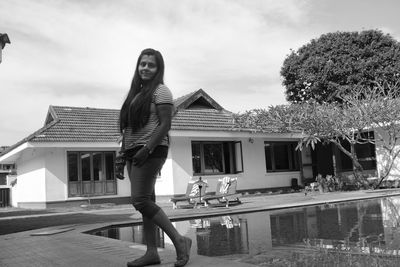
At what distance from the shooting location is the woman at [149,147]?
3.95 meters

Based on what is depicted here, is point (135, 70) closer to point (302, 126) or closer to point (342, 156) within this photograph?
point (302, 126)

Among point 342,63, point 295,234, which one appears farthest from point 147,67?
point 342,63

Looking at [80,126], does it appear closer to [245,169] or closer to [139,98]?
[245,169]

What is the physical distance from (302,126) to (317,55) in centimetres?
1350

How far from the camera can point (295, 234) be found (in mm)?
6734

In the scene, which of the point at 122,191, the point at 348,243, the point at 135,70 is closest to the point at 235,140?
the point at 122,191

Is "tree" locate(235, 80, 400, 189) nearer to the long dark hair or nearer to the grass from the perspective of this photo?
the grass

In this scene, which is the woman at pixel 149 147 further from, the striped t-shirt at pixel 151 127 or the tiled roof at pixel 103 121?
the tiled roof at pixel 103 121

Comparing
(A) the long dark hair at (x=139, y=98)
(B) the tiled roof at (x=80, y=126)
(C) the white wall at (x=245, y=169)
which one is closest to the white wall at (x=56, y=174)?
(B) the tiled roof at (x=80, y=126)

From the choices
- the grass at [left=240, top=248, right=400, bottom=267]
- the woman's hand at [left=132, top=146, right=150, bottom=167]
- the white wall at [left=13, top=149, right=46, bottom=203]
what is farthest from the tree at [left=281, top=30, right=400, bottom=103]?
the woman's hand at [left=132, top=146, right=150, bottom=167]

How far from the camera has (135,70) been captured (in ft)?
14.3

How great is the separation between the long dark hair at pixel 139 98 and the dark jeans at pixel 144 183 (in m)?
0.35

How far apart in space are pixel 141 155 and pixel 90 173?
17188 millimetres

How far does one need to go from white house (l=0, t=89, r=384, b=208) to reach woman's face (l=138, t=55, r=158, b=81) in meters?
14.5
